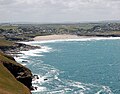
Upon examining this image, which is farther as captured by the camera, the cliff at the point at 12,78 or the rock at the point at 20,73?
the rock at the point at 20,73

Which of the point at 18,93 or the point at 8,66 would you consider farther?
the point at 8,66

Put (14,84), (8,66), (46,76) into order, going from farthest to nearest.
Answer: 1. (46,76)
2. (8,66)
3. (14,84)

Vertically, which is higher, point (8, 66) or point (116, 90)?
point (8, 66)

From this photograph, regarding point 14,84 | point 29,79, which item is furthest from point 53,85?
point 14,84

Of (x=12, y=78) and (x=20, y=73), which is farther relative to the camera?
(x=20, y=73)

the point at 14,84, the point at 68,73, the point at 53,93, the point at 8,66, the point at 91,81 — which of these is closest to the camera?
the point at 14,84

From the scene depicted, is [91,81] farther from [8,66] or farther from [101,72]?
[8,66]

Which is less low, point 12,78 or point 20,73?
point 12,78

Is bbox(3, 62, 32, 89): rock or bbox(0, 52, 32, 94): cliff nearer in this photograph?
bbox(0, 52, 32, 94): cliff
